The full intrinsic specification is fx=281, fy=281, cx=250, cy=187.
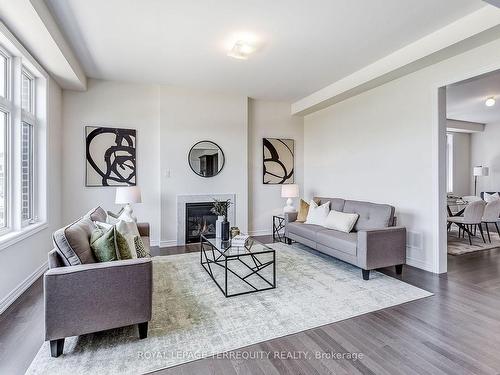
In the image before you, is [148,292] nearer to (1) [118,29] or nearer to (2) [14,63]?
(1) [118,29]

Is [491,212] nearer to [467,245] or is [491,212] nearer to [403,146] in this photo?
[467,245]

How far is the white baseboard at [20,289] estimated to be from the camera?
102 inches

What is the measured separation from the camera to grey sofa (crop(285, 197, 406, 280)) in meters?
3.25

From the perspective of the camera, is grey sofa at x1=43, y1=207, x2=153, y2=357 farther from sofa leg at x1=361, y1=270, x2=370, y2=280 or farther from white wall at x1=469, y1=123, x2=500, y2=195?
white wall at x1=469, y1=123, x2=500, y2=195

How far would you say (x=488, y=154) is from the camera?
7.93 metres

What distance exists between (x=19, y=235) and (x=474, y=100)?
25.6ft

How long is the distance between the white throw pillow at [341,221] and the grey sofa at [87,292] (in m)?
2.78

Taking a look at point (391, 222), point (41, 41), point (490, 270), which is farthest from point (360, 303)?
point (41, 41)

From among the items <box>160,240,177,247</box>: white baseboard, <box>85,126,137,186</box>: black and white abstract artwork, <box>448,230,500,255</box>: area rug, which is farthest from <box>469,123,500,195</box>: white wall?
<box>85,126,137,186</box>: black and white abstract artwork

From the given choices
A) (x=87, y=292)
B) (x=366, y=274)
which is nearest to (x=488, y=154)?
(x=366, y=274)

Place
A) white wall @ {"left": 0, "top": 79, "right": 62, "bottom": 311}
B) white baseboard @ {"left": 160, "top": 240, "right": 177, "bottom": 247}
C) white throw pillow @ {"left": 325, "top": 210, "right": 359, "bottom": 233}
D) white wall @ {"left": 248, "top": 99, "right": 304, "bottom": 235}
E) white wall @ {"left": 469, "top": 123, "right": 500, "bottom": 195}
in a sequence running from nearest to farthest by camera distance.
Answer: white wall @ {"left": 0, "top": 79, "right": 62, "bottom": 311}, white throw pillow @ {"left": 325, "top": 210, "right": 359, "bottom": 233}, white baseboard @ {"left": 160, "top": 240, "right": 177, "bottom": 247}, white wall @ {"left": 248, "top": 99, "right": 304, "bottom": 235}, white wall @ {"left": 469, "top": 123, "right": 500, "bottom": 195}

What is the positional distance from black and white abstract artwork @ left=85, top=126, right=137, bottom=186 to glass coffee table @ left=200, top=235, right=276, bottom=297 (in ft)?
7.12

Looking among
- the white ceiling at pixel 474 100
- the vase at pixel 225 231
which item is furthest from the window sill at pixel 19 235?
the white ceiling at pixel 474 100

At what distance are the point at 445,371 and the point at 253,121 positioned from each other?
493 cm
